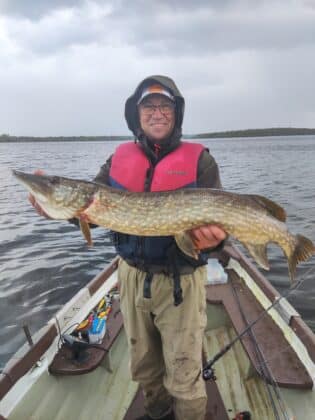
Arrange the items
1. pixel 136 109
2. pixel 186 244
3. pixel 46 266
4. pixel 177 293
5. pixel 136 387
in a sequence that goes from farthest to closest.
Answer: pixel 46 266 → pixel 136 387 → pixel 136 109 → pixel 186 244 → pixel 177 293

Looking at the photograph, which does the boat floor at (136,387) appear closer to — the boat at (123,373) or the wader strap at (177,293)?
the boat at (123,373)

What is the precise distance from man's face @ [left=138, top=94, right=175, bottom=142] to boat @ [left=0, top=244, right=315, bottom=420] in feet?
6.66

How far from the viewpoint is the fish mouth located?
8.50ft

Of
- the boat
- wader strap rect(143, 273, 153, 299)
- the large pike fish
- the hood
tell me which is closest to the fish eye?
the large pike fish

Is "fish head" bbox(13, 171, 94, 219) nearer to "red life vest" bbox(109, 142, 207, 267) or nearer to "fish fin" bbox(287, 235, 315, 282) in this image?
"red life vest" bbox(109, 142, 207, 267)

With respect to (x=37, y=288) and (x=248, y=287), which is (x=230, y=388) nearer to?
(x=248, y=287)

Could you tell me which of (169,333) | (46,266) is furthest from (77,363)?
(46,266)

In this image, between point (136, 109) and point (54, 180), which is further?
point (136, 109)

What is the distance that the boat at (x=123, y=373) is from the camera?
278cm

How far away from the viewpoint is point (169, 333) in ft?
7.54

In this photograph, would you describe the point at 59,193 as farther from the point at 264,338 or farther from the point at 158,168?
the point at 264,338

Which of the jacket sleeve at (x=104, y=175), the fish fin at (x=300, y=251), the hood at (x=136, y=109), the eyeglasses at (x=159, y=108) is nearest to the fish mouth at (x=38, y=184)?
the jacket sleeve at (x=104, y=175)

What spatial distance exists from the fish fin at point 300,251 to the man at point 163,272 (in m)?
0.62

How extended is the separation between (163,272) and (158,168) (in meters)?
0.83
